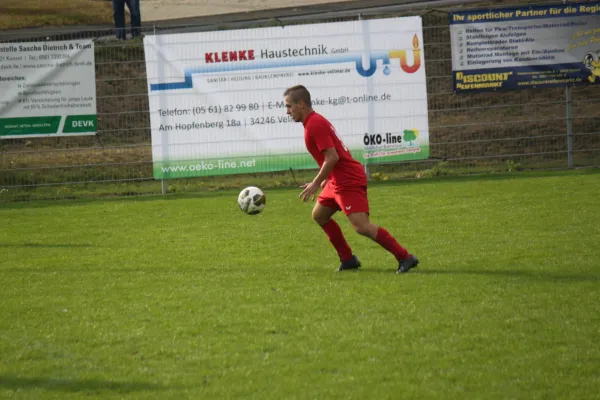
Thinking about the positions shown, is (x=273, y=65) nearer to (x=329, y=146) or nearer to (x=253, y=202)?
(x=253, y=202)

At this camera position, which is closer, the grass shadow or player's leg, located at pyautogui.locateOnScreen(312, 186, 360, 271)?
the grass shadow

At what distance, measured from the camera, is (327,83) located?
55.7 feet

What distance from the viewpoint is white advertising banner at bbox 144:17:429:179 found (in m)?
16.9

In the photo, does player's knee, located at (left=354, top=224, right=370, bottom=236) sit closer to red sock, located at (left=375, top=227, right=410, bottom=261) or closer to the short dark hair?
red sock, located at (left=375, top=227, right=410, bottom=261)

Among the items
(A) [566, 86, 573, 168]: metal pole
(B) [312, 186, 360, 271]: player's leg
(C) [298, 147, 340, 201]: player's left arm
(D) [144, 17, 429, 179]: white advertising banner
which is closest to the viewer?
(C) [298, 147, 340, 201]: player's left arm

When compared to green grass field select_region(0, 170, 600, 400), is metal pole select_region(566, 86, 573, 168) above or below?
above

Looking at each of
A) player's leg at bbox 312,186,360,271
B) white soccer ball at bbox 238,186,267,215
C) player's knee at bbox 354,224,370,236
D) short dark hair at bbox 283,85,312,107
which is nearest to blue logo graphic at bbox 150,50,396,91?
white soccer ball at bbox 238,186,267,215

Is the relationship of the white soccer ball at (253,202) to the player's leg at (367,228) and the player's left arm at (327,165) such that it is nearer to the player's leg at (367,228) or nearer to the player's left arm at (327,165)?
the player's leg at (367,228)

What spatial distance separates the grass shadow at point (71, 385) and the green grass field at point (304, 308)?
14 mm

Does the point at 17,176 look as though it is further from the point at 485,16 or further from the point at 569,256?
the point at 569,256

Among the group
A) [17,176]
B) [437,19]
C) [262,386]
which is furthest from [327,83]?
[262,386]

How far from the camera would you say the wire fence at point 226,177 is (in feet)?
58.6

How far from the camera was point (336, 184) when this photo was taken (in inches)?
366

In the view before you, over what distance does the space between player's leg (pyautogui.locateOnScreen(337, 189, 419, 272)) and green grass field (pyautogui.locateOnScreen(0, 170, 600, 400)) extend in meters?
0.25
